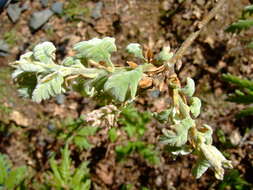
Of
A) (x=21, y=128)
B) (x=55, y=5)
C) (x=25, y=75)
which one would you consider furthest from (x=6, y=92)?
(x=25, y=75)

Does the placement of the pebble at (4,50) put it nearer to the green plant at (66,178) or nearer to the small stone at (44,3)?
the small stone at (44,3)

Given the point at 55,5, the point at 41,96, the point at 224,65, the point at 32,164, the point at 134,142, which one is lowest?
the point at 32,164

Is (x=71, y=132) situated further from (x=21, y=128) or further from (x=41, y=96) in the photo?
(x=41, y=96)

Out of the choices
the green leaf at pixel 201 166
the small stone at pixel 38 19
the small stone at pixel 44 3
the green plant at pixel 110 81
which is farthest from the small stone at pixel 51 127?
the green leaf at pixel 201 166

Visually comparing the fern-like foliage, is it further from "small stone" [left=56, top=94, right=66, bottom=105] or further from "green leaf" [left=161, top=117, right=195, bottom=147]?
"small stone" [left=56, top=94, right=66, bottom=105]

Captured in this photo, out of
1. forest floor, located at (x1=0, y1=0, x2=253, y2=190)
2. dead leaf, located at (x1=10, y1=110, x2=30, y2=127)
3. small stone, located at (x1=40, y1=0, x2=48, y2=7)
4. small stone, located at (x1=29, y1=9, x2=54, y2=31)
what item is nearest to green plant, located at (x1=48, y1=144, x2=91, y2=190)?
forest floor, located at (x1=0, y1=0, x2=253, y2=190)

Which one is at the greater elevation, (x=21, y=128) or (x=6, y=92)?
(x=6, y=92)

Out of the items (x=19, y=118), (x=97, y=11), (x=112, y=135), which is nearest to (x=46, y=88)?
(x=112, y=135)
